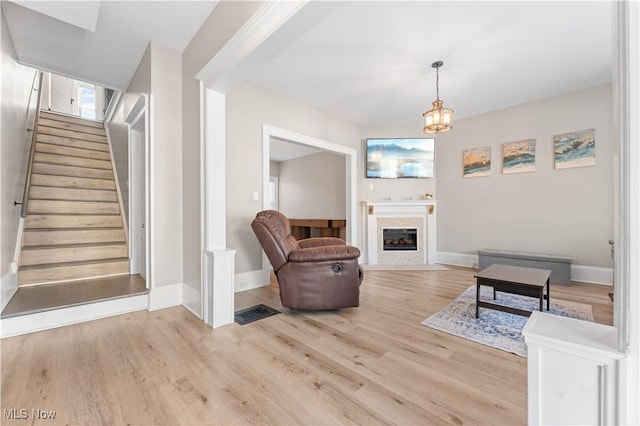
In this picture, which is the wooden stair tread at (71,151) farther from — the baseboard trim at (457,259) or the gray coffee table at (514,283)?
the baseboard trim at (457,259)

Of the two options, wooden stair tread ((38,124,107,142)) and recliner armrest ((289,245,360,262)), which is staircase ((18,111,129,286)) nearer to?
wooden stair tread ((38,124,107,142))

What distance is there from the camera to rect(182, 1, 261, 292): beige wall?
7.16 feet

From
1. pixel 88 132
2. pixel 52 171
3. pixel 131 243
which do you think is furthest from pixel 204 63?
pixel 88 132

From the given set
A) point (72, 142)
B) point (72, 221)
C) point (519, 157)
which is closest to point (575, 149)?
point (519, 157)

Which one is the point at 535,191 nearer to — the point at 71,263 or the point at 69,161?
the point at 71,263

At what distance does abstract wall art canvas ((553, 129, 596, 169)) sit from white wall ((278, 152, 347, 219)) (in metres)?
3.52

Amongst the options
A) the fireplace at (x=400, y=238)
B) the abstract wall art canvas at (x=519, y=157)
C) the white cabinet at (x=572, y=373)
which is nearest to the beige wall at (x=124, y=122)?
the white cabinet at (x=572, y=373)

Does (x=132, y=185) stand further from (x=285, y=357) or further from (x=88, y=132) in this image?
(x=88, y=132)

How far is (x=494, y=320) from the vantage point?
237cm

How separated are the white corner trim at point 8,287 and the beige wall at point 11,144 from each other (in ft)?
0.21

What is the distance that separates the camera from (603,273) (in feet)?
11.6

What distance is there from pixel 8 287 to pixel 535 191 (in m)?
6.50

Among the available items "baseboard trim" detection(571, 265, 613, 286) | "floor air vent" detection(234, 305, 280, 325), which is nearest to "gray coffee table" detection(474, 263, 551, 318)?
"baseboard trim" detection(571, 265, 613, 286)

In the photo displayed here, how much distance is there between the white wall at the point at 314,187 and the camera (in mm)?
6156
